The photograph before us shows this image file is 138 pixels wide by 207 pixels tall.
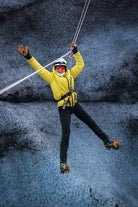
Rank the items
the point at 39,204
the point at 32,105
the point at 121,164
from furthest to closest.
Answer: the point at 32,105 < the point at 121,164 < the point at 39,204

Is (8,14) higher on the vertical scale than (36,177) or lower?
higher

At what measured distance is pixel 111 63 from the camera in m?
15.0

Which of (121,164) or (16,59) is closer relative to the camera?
(121,164)

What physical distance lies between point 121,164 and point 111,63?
4.57m

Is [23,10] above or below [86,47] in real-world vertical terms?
above

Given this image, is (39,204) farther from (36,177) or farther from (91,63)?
(91,63)

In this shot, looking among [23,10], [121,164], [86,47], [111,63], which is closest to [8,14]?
[23,10]

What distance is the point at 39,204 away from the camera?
11.1 m

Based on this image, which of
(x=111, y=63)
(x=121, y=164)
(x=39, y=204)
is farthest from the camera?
(x=111, y=63)

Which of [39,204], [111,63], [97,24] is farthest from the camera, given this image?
[97,24]

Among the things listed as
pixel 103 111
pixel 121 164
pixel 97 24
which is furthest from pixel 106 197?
pixel 97 24

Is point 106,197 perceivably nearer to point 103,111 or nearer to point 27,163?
point 27,163

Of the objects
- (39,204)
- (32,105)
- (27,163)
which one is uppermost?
(32,105)

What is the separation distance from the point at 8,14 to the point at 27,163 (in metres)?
7.46
